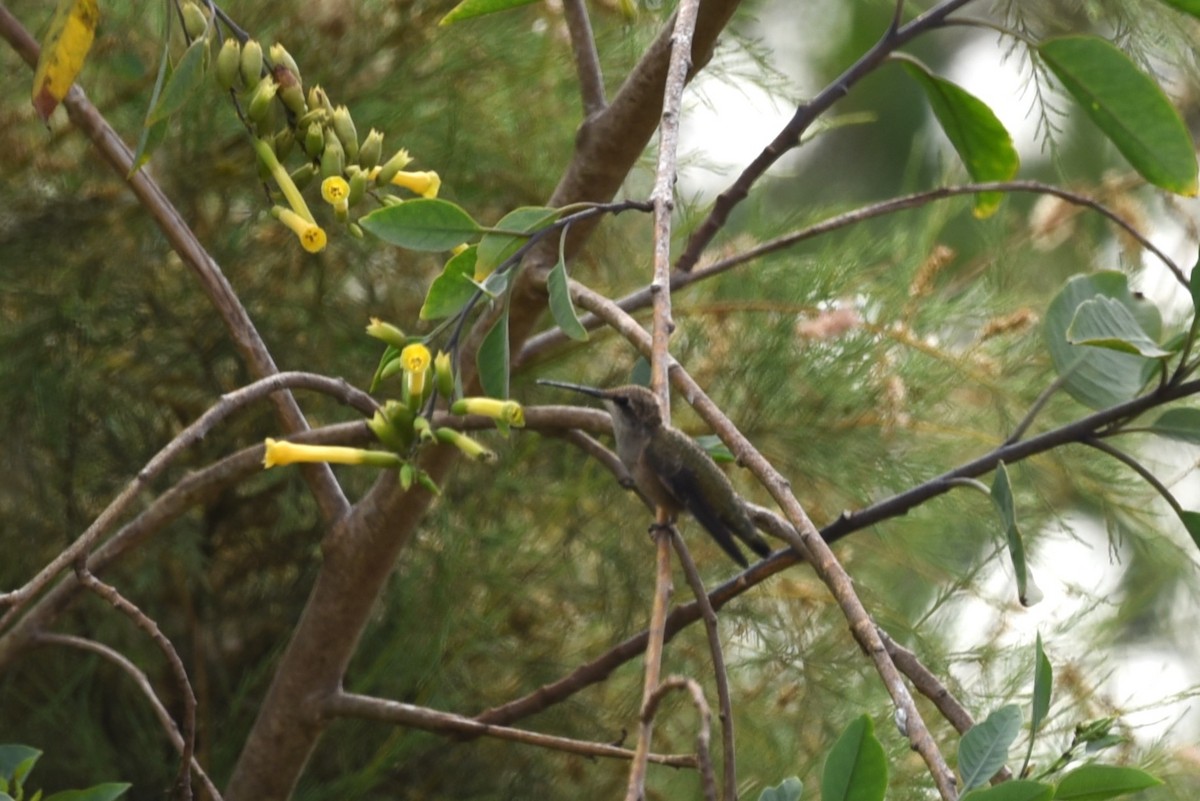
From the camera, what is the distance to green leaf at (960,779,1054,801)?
0.46 meters

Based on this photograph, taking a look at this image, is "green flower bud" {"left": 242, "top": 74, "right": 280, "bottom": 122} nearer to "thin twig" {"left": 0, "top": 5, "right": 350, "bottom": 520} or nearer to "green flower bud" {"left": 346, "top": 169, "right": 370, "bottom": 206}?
"green flower bud" {"left": 346, "top": 169, "right": 370, "bottom": 206}

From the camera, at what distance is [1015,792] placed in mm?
469

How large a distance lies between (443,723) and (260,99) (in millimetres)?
392

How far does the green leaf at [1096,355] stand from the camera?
29.1 inches

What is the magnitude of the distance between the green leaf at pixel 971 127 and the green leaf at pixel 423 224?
1.03 feet

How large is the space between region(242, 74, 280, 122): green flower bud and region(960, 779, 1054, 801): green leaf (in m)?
0.48

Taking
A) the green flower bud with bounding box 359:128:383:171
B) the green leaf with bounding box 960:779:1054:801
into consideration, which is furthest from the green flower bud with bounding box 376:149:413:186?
the green leaf with bounding box 960:779:1054:801

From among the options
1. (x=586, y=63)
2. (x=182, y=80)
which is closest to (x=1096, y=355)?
(x=586, y=63)

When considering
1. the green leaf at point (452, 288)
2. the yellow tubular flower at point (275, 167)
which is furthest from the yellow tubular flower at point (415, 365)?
the yellow tubular flower at point (275, 167)

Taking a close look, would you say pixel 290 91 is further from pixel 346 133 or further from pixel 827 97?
pixel 827 97

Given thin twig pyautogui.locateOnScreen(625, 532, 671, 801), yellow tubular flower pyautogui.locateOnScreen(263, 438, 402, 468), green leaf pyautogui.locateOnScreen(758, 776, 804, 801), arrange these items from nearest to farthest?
1. thin twig pyautogui.locateOnScreen(625, 532, 671, 801)
2. green leaf pyautogui.locateOnScreen(758, 776, 804, 801)
3. yellow tubular flower pyautogui.locateOnScreen(263, 438, 402, 468)

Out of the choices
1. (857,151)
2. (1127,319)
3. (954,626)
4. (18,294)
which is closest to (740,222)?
(954,626)

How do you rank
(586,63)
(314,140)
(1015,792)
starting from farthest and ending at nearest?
(586,63) → (314,140) → (1015,792)

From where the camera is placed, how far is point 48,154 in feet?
3.70
